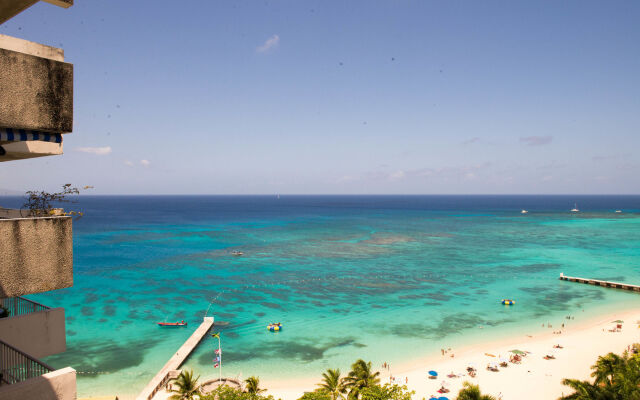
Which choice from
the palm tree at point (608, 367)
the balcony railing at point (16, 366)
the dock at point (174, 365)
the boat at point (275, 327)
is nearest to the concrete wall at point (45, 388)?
the balcony railing at point (16, 366)

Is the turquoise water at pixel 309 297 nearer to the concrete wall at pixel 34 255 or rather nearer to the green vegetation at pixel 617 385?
the green vegetation at pixel 617 385

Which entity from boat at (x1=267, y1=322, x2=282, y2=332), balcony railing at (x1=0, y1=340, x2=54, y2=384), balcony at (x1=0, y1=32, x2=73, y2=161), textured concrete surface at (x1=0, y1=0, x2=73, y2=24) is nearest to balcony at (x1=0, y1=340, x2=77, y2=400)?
balcony railing at (x1=0, y1=340, x2=54, y2=384)

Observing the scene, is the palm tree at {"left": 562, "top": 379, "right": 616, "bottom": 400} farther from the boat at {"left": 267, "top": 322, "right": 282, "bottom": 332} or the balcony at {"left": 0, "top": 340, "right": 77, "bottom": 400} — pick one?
the boat at {"left": 267, "top": 322, "right": 282, "bottom": 332}

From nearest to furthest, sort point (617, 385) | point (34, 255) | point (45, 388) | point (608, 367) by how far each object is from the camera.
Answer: point (34, 255), point (45, 388), point (617, 385), point (608, 367)

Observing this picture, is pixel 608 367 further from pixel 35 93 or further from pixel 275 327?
pixel 35 93

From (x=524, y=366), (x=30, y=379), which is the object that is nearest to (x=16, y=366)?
(x=30, y=379)
